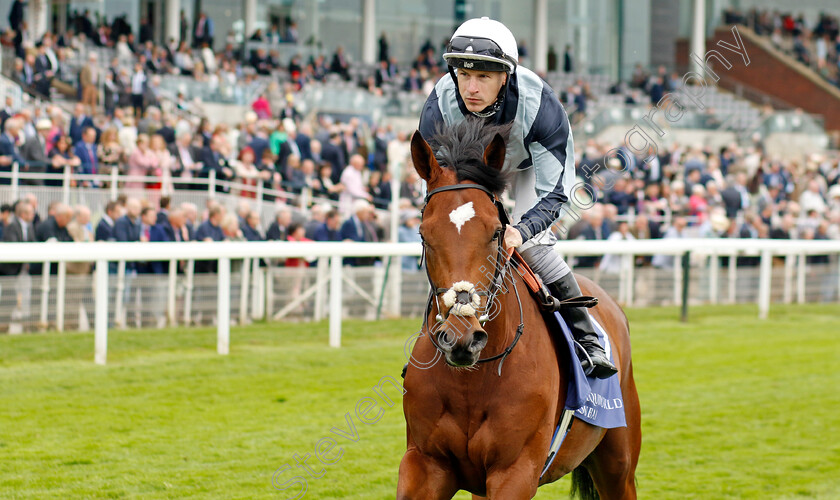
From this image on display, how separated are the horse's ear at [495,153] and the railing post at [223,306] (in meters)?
5.62

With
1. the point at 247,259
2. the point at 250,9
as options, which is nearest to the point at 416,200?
the point at 247,259

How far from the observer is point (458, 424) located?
10.4 ft

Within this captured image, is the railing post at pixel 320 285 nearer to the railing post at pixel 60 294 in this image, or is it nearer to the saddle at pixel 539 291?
the railing post at pixel 60 294

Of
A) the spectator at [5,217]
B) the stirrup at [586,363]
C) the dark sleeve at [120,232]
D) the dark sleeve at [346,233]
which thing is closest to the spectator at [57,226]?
the spectator at [5,217]

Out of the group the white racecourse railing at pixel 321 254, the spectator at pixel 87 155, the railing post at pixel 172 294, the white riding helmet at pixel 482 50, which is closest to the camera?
the white riding helmet at pixel 482 50

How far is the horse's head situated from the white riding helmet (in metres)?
0.24

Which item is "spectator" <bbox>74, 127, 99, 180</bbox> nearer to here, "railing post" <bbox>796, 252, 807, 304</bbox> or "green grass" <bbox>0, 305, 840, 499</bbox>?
"green grass" <bbox>0, 305, 840, 499</bbox>

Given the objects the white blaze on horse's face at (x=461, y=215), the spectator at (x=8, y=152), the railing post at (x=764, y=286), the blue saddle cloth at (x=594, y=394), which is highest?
the spectator at (x=8, y=152)

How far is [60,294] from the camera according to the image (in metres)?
8.09

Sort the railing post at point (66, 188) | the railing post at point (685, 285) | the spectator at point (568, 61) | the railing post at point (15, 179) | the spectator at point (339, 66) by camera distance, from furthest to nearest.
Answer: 1. the spectator at point (568, 61)
2. the spectator at point (339, 66)
3. the railing post at point (685, 285)
4. the railing post at point (66, 188)
5. the railing post at point (15, 179)

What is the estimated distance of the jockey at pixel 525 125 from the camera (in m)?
3.36

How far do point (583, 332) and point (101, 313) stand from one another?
512 cm

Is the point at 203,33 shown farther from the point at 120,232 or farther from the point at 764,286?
the point at 764,286

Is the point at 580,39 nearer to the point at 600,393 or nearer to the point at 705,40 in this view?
the point at 705,40
